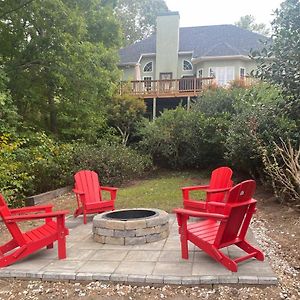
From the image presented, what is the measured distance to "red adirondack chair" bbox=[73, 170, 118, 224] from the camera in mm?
5574

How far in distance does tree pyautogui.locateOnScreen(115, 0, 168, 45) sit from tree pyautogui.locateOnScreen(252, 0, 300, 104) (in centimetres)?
3130

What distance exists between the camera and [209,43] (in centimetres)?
2423

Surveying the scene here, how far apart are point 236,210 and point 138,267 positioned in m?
1.24

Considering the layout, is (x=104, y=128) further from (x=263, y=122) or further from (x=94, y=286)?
(x=94, y=286)

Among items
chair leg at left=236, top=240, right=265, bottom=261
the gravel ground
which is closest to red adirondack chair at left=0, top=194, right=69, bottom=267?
the gravel ground

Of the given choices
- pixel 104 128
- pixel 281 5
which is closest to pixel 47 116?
pixel 104 128

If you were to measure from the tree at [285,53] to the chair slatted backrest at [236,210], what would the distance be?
286 cm

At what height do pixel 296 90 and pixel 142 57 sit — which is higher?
pixel 142 57

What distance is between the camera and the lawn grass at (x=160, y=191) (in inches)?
285

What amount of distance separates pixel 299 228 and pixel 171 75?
19.9 m

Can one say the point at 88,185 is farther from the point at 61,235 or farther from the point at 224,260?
the point at 224,260

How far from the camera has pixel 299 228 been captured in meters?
4.89

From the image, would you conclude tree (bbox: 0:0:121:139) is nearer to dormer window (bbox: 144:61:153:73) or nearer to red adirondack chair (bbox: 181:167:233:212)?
red adirondack chair (bbox: 181:167:233:212)

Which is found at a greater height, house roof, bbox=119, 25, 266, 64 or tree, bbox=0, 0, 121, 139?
house roof, bbox=119, 25, 266, 64
